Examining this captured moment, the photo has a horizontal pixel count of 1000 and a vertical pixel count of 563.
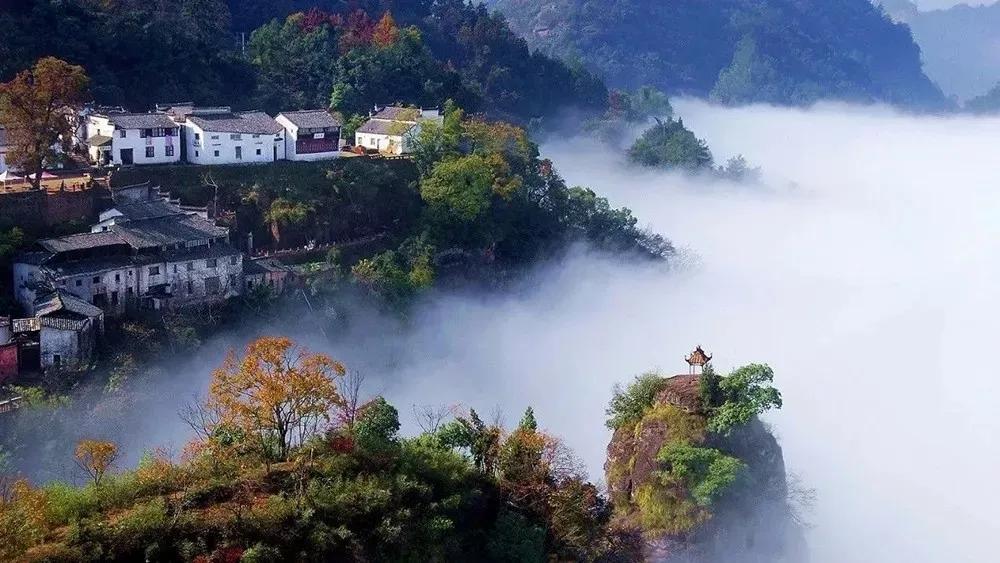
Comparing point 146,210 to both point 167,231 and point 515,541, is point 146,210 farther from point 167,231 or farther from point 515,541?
point 515,541

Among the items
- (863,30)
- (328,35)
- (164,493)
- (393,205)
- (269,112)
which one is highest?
(863,30)

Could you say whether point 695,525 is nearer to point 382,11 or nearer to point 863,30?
point 382,11

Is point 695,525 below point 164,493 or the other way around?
below

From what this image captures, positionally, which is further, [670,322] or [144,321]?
[670,322]

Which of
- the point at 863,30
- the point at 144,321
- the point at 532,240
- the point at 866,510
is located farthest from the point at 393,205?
the point at 863,30

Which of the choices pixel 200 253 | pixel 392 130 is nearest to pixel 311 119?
pixel 392 130

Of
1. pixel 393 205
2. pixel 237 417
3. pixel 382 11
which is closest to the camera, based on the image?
pixel 237 417

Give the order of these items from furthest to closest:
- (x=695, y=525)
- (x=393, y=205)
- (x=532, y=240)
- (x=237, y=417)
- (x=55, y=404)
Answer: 1. (x=532, y=240)
2. (x=393, y=205)
3. (x=55, y=404)
4. (x=695, y=525)
5. (x=237, y=417)

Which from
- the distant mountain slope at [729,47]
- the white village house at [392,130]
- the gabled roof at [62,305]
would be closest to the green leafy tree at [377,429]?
the gabled roof at [62,305]
